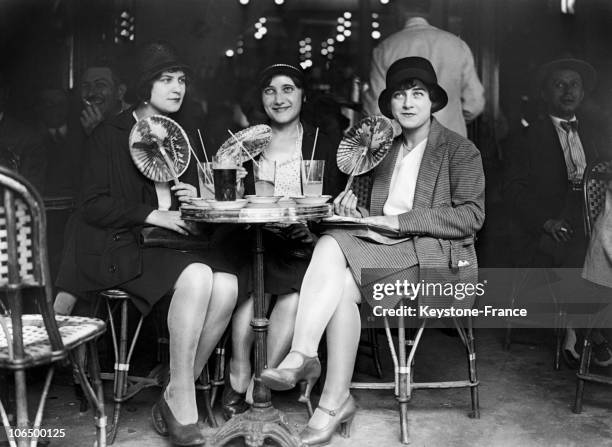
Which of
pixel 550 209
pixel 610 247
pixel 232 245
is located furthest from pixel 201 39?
pixel 610 247

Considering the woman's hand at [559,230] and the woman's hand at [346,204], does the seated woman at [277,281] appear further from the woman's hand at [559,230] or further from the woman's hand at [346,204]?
the woman's hand at [559,230]

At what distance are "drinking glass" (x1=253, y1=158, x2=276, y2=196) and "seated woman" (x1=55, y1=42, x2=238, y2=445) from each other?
12.3 inches

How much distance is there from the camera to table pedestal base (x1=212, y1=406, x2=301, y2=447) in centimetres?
308

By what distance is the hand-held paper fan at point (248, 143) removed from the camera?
3.51 meters

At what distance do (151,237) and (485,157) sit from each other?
3694 mm

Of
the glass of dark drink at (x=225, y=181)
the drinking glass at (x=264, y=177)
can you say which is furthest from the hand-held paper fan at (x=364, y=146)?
the glass of dark drink at (x=225, y=181)

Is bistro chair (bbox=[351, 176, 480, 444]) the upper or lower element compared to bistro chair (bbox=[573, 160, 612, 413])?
lower

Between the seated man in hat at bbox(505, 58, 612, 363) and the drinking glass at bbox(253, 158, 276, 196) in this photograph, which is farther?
the seated man in hat at bbox(505, 58, 612, 363)

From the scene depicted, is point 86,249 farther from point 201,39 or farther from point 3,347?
point 201,39

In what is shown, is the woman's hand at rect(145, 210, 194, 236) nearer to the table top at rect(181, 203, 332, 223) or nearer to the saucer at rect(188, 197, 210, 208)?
the saucer at rect(188, 197, 210, 208)

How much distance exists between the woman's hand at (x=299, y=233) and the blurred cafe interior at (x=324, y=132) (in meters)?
0.55

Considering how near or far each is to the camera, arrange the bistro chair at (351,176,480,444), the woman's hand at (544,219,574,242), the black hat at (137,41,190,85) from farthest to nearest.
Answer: the woman's hand at (544,219,574,242) → the black hat at (137,41,190,85) → the bistro chair at (351,176,480,444)

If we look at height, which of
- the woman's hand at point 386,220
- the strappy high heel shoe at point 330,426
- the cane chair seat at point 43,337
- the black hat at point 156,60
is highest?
the black hat at point 156,60

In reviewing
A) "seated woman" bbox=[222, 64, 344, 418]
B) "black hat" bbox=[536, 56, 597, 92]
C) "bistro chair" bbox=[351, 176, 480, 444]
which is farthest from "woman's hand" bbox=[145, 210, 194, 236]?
"black hat" bbox=[536, 56, 597, 92]
